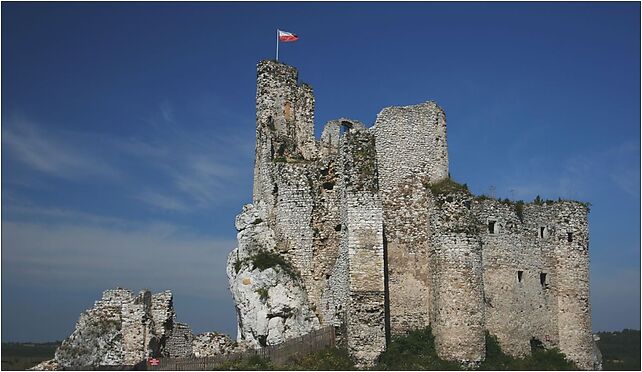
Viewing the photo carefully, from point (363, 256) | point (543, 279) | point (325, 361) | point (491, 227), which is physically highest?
point (491, 227)

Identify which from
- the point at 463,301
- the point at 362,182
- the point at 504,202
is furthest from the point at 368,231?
the point at 504,202

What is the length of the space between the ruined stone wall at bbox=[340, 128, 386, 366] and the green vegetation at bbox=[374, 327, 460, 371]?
0.68 metres

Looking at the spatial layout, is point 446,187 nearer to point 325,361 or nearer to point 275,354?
point 325,361

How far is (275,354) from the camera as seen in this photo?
118 ft

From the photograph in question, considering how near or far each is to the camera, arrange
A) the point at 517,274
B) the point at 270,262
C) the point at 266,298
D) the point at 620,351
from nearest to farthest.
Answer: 1. the point at 517,274
2. the point at 266,298
3. the point at 270,262
4. the point at 620,351

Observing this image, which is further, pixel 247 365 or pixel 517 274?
pixel 517 274

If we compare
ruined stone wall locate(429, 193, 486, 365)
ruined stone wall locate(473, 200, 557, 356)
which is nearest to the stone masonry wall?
ruined stone wall locate(473, 200, 557, 356)

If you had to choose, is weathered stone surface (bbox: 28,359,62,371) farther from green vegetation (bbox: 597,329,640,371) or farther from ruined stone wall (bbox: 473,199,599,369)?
green vegetation (bbox: 597,329,640,371)

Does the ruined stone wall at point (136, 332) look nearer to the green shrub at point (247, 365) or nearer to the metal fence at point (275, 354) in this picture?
the metal fence at point (275, 354)

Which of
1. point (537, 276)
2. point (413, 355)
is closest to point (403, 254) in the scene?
point (413, 355)

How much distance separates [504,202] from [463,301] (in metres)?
6.35

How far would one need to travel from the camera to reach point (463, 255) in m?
35.8

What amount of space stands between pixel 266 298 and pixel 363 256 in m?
5.73

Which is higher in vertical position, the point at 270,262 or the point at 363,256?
the point at 270,262
